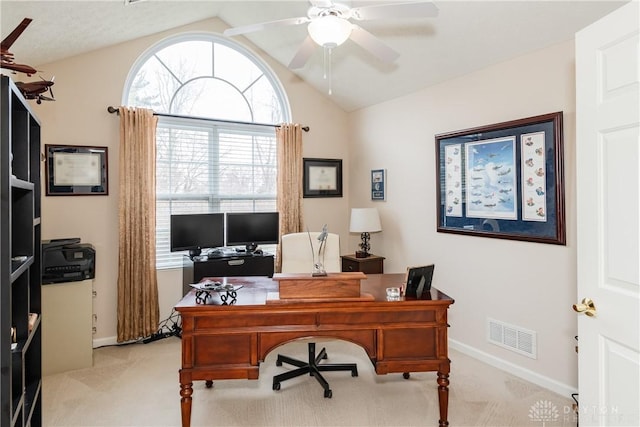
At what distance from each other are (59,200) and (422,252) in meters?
3.49

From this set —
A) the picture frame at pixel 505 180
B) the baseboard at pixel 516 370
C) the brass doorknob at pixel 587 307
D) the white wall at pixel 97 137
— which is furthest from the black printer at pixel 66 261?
the brass doorknob at pixel 587 307

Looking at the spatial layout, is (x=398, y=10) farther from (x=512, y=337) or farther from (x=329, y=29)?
(x=512, y=337)

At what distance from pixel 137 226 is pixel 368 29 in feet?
9.23

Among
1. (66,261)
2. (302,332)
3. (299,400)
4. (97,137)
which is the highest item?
(97,137)

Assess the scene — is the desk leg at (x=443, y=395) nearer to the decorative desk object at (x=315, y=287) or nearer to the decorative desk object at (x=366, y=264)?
the decorative desk object at (x=315, y=287)

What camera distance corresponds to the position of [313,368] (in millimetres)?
2957

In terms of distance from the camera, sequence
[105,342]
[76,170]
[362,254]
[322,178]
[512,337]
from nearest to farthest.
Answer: [512,337]
[76,170]
[105,342]
[362,254]
[322,178]

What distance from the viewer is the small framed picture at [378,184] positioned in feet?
14.6

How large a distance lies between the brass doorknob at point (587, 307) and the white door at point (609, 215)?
0.02m

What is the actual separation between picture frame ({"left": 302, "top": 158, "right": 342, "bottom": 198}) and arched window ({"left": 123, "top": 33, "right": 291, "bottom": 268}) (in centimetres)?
42

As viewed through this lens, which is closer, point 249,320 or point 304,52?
point 249,320

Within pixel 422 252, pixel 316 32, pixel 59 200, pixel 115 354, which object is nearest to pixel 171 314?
pixel 115 354

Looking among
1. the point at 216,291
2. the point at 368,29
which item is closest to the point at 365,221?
the point at 368,29

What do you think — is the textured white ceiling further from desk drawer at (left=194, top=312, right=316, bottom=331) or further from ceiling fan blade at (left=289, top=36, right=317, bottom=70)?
desk drawer at (left=194, top=312, right=316, bottom=331)
